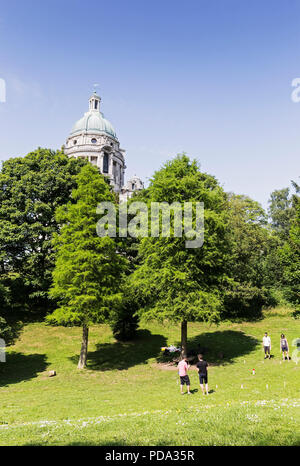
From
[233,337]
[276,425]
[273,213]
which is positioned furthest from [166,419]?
[273,213]

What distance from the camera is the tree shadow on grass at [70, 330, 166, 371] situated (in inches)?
901

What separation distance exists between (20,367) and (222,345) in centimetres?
1674

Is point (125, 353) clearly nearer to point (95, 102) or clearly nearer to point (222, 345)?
point (222, 345)

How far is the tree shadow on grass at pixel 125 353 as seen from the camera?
22.9 meters

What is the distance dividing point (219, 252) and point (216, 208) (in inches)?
154

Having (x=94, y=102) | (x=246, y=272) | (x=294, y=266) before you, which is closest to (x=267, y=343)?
(x=294, y=266)

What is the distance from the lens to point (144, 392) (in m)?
15.8

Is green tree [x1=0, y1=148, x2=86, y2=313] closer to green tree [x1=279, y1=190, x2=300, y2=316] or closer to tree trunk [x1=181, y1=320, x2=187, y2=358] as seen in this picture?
tree trunk [x1=181, y1=320, x2=187, y2=358]

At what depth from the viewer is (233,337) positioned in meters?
29.4

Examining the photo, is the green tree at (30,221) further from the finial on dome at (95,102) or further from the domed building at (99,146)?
the finial on dome at (95,102)

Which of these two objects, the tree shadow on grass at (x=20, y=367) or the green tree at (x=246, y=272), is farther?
the green tree at (x=246, y=272)

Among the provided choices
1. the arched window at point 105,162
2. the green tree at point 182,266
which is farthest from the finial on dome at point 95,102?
the green tree at point 182,266

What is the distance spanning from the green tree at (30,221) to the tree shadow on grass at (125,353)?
34.0 feet
